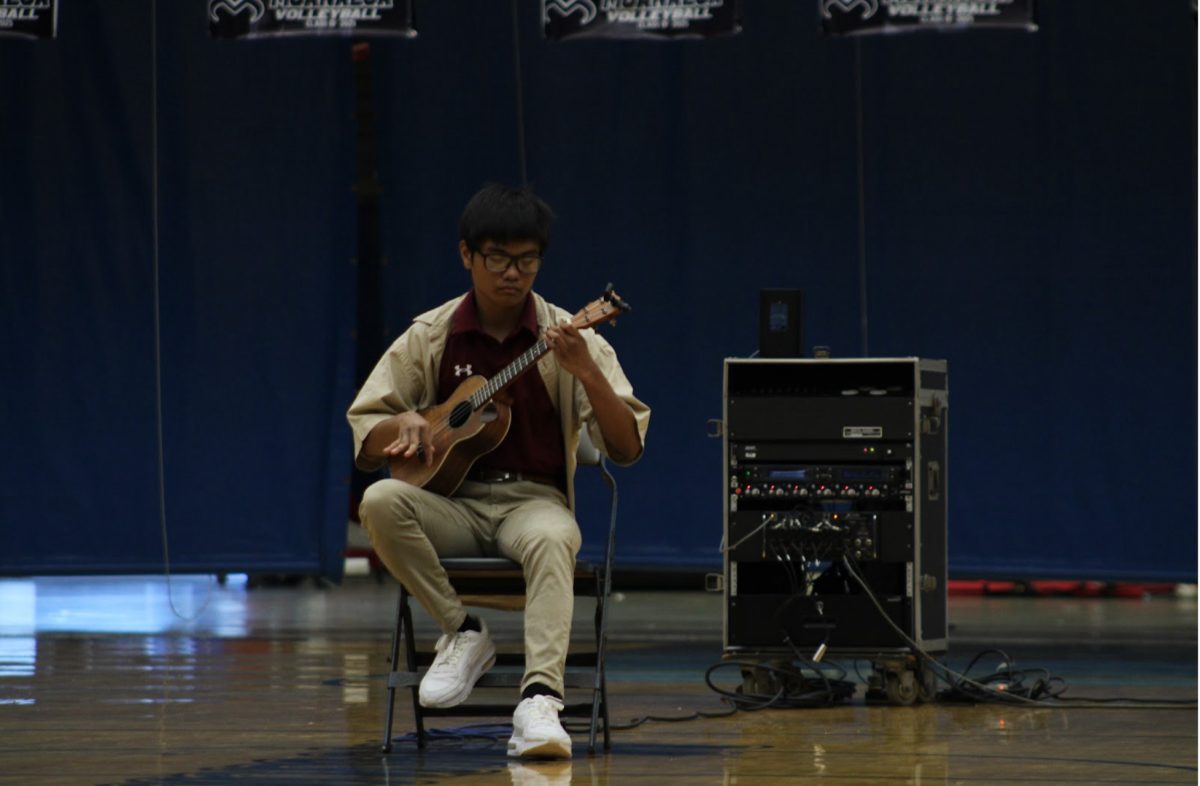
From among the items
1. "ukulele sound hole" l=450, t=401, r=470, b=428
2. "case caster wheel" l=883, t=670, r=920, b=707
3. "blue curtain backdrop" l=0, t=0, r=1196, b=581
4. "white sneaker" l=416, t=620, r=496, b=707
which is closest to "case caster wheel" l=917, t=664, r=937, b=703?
"case caster wheel" l=883, t=670, r=920, b=707

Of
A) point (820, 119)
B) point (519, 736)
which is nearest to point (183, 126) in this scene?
point (820, 119)

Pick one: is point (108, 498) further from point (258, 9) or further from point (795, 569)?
point (795, 569)

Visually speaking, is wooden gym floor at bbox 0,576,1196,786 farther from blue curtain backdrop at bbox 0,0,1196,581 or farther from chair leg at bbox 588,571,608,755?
blue curtain backdrop at bbox 0,0,1196,581

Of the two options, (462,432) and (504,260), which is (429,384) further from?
(504,260)

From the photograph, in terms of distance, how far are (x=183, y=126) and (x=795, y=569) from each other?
367 cm

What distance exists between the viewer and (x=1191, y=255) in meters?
7.02

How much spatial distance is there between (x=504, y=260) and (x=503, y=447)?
41 cm

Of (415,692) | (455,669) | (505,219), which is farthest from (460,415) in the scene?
(415,692)

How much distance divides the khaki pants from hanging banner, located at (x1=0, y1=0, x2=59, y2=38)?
4.12 metres

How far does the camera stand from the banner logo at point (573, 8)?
6934 mm

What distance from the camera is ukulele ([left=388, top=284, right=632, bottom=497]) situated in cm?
389

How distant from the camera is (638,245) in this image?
24.3ft

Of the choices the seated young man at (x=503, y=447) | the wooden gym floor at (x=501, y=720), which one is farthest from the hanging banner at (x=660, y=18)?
the seated young man at (x=503, y=447)

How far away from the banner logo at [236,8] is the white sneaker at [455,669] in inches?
154
